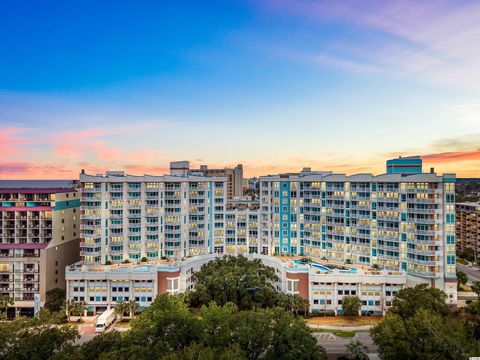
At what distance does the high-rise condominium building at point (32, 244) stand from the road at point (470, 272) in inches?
4462

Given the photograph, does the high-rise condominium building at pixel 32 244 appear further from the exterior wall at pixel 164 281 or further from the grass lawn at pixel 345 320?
the grass lawn at pixel 345 320

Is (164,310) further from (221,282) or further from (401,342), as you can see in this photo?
(401,342)

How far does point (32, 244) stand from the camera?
252ft

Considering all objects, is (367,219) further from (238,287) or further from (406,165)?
(238,287)

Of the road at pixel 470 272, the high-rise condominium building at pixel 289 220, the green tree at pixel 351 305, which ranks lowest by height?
the road at pixel 470 272

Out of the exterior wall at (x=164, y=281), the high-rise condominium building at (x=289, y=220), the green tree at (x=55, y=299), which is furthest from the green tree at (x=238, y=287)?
the green tree at (x=55, y=299)

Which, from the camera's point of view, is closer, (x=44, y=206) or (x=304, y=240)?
(x=44, y=206)

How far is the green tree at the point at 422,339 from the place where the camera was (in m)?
37.3

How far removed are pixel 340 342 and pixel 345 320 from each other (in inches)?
421

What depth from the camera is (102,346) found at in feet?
121

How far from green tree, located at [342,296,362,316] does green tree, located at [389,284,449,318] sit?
9.67 metres

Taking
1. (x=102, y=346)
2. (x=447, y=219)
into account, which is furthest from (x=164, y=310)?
(x=447, y=219)

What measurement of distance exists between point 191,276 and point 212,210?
21.8m

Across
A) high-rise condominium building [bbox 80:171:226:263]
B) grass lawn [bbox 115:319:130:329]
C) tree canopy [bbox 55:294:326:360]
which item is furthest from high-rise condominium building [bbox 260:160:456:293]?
tree canopy [bbox 55:294:326:360]
